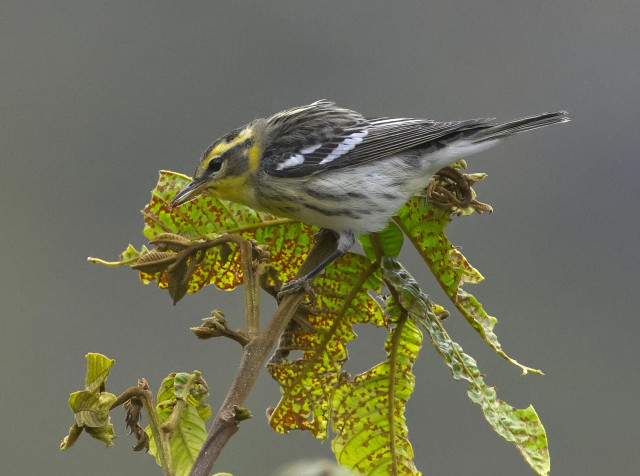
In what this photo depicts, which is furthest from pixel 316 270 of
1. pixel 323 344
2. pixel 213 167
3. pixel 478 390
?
pixel 213 167

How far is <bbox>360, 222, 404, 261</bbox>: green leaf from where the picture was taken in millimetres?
1219

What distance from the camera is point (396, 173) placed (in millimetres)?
1782

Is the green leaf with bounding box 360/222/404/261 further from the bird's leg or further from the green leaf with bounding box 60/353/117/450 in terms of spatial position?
the green leaf with bounding box 60/353/117/450

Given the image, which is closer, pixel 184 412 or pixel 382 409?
pixel 184 412

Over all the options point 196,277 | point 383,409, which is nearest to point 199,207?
point 196,277

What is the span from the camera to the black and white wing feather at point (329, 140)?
1957 mm

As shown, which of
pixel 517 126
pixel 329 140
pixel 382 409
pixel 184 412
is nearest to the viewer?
pixel 184 412

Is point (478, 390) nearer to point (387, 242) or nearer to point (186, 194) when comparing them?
point (387, 242)

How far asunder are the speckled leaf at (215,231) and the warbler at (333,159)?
0.05 metres

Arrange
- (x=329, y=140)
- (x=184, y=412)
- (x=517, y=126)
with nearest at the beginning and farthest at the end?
(x=184, y=412) → (x=517, y=126) → (x=329, y=140)

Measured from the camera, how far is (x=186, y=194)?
1.30m

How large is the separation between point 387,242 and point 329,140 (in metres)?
0.77

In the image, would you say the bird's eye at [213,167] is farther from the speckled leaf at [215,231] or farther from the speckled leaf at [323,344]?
the speckled leaf at [323,344]

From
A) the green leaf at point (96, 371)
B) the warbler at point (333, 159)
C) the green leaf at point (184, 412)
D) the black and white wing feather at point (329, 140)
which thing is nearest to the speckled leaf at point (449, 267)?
the warbler at point (333, 159)
